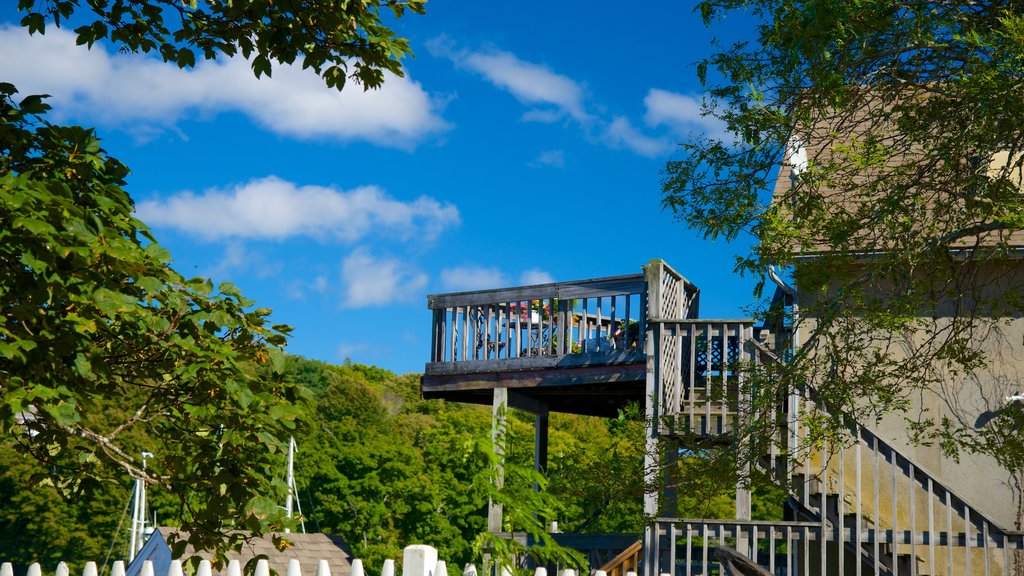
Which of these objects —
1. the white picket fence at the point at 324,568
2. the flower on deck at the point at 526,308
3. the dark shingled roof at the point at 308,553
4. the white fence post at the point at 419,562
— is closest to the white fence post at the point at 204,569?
the white picket fence at the point at 324,568

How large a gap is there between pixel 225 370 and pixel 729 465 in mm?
4833

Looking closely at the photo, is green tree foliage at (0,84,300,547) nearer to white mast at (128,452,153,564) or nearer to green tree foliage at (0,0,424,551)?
green tree foliage at (0,0,424,551)

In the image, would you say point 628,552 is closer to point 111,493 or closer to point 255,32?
point 255,32

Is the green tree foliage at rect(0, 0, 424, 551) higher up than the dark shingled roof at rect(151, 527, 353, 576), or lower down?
higher up

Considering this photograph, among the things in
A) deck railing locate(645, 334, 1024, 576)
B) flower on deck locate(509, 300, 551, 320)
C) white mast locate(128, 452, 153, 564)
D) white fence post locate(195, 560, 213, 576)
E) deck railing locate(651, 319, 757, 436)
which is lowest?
white mast locate(128, 452, 153, 564)

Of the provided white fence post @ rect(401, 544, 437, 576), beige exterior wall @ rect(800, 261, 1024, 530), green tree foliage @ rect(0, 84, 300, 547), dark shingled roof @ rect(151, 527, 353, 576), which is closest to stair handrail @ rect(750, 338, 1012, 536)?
beige exterior wall @ rect(800, 261, 1024, 530)

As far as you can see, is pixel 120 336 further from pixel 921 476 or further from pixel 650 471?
pixel 921 476

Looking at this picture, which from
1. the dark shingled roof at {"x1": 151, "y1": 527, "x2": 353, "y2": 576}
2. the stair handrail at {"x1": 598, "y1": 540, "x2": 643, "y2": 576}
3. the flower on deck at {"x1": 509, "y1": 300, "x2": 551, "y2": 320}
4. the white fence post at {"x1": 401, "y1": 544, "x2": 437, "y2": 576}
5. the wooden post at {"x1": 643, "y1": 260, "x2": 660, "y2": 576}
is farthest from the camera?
the dark shingled roof at {"x1": 151, "y1": 527, "x2": 353, "y2": 576}

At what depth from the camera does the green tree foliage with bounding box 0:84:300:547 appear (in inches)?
159

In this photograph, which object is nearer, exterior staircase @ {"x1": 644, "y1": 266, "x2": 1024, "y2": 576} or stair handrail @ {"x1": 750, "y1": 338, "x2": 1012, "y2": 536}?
stair handrail @ {"x1": 750, "y1": 338, "x2": 1012, "y2": 536}

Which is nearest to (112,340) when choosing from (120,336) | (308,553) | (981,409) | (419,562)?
(120,336)

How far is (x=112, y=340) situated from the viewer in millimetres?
5172

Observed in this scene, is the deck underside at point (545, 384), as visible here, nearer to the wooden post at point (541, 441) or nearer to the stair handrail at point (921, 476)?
the wooden post at point (541, 441)

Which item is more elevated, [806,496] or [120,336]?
[120,336]
